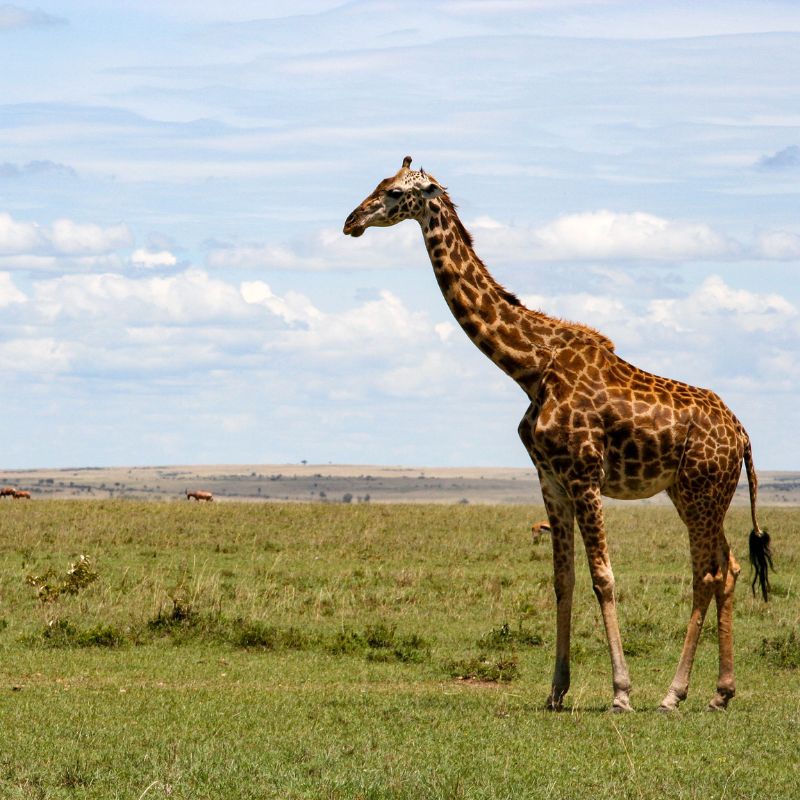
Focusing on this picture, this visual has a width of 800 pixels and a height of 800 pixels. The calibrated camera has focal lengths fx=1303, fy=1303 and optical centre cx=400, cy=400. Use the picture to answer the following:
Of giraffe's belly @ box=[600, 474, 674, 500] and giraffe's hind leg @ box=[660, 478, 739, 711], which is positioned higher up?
giraffe's belly @ box=[600, 474, 674, 500]

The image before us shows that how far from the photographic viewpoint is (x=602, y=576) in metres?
11.6

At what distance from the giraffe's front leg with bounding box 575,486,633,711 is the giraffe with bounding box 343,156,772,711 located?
11 millimetres

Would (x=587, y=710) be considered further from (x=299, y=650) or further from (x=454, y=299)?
(x=299, y=650)

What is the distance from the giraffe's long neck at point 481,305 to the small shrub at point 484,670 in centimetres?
433

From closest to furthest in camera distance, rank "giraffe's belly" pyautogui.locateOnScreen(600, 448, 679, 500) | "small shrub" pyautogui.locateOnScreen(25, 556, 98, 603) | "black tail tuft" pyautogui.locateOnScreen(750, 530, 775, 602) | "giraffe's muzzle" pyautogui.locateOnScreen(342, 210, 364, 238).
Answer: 1. "giraffe's belly" pyautogui.locateOnScreen(600, 448, 679, 500)
2. "giraffe's muzzle" pyautogui.locateOnScreen(342, 210, 364, 238)
3. "black tail tuft" pyautogui.locateOnScreen(750, 530, 775, 602)
4. "small shrub" pyautogui.locateOnScreen(25, 556, 98, 603)

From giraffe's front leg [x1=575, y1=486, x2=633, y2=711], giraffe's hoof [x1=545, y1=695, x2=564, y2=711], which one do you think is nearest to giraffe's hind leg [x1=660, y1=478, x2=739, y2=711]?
giraffe's front leg [x1=575, y1=486, x2=633, y2=711]

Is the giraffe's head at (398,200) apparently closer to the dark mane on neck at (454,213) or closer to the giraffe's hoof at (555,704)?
the dark mane on neck at (454,213)

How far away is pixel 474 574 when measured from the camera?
23.5 meters

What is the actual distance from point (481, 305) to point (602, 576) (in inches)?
111

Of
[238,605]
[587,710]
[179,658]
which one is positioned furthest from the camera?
[238,605]

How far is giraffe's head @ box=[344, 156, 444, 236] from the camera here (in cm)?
1229

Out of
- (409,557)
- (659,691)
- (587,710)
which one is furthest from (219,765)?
(409,557)

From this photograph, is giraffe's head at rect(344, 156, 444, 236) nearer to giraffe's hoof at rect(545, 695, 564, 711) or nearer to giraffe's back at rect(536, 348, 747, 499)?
giraffe's back at rect(536, 348, 747, 499)

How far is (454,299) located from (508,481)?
5981 inches
